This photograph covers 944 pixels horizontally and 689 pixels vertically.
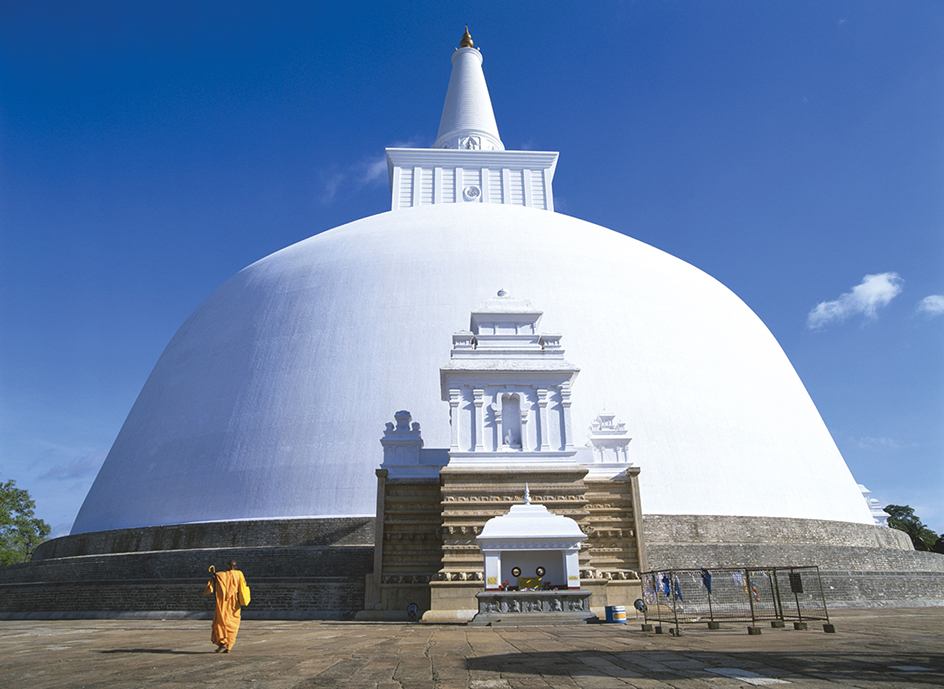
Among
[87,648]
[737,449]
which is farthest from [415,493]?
[737,449]

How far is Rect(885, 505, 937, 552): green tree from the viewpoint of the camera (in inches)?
1441

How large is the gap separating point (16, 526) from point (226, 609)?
36444 mm

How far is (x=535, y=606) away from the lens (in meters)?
11.7

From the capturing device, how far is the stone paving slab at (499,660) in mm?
4957

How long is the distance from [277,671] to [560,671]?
2496 millimetres

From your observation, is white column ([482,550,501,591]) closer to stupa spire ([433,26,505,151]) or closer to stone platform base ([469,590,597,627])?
stone platform base ([469,590,597,627])

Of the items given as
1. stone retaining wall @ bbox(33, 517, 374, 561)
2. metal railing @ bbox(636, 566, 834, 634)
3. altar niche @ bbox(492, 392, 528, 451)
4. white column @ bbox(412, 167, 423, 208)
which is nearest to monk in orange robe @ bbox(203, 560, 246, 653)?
stone retaining wall @ bbox(33, 517, 374, 561)

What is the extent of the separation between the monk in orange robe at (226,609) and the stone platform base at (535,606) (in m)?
4.83

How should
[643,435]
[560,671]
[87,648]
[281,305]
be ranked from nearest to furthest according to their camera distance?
1. [560,671]
2. [87,648]
3. [643,435]
4. [281,305]

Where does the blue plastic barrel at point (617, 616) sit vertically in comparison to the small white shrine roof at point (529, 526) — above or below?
below

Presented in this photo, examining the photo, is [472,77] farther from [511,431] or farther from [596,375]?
[511,431]

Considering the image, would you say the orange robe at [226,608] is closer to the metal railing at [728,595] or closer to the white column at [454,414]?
the white column at [454,414]

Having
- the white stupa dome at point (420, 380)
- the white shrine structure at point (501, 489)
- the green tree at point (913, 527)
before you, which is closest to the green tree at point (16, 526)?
the white stupa dome at point (420, 380)

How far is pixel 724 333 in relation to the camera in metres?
21.2
